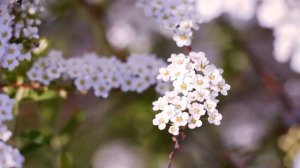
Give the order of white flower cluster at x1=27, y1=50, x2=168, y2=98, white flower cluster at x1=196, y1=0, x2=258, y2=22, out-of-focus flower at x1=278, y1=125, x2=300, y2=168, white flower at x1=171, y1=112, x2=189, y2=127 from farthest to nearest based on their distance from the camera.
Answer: out-of-focus flower at x1=278, y1=125, x2=300, y2=168 → white flower cluster at x1=196, y1=0, x2=258, y2=22 → white flower cluster at x1=27, y1=50, x2=168, y2=98 → white flower at x1=171, y1=112, x2=189, y2=127

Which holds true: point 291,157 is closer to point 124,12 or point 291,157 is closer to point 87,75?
point 87,75

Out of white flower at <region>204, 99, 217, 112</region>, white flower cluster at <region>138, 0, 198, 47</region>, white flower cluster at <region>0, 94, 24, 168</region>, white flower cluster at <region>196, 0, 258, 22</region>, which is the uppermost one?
white flower cluster at <region>196, 0, 258, 22</region>

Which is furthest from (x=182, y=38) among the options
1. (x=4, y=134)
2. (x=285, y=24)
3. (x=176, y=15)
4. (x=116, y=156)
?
(x=116, y=156)

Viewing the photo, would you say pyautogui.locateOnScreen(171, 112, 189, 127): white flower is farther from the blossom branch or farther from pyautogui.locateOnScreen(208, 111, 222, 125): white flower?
the blossom branch

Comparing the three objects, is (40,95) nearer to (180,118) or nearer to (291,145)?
(180,118)

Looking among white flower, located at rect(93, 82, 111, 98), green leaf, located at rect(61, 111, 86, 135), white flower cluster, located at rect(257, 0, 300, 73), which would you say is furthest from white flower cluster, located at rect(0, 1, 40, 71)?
white flower cluster, located at rect(257, 0, 300, 73)

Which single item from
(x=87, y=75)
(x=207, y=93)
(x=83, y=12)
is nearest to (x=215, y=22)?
(x=83, y=12)
